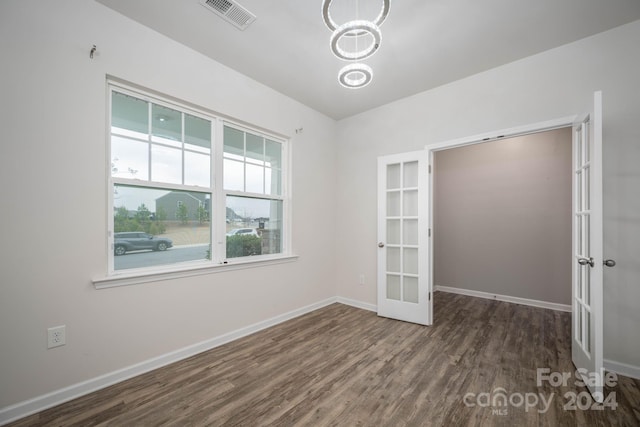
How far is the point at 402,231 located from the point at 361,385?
2010 mm

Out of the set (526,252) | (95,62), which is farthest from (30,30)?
(526,252)

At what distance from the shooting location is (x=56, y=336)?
1.87m

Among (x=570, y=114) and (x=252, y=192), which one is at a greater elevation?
(x=570, y=114)

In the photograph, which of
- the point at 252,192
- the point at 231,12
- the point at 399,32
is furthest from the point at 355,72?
the point at 252,192

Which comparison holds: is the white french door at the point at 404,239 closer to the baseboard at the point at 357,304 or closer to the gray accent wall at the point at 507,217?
the baseboard at the point at 357,304

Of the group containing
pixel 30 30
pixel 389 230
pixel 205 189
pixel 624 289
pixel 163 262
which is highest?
pixel 30 30

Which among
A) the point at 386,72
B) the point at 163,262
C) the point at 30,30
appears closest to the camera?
the point at 30,30

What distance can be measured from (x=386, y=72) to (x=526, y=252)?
3.48 m

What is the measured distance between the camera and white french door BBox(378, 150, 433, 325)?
131 inches

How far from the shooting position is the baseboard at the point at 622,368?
7.06ft

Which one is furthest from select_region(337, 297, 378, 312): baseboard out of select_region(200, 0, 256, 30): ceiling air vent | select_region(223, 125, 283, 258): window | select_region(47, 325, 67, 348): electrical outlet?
select_region(200, 0, 256, 30): ceiling air vent

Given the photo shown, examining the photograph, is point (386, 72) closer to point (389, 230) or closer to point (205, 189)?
point (389, 230)

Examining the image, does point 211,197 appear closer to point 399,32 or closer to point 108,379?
point 108,379

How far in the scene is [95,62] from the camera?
6.77 ft
